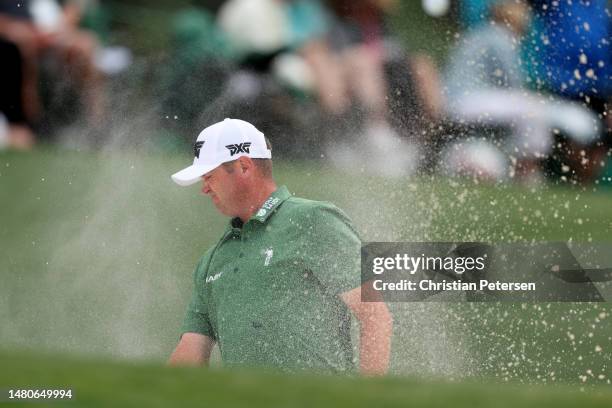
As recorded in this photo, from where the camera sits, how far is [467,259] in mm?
6137

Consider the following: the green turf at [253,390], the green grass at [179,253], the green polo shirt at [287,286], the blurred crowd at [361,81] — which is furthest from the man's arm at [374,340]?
the blurred crowd at [361,81]

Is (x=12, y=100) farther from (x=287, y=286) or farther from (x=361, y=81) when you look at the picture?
(x=287, y=286)

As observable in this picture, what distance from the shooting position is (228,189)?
484cm

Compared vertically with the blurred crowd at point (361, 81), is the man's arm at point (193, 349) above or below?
below

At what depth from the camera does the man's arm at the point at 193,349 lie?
4.86 m

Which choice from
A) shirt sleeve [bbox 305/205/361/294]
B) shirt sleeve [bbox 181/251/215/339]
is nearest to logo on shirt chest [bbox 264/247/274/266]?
shirt sleeve [bbox 305/205/361/294]

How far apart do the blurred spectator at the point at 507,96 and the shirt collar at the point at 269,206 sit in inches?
167

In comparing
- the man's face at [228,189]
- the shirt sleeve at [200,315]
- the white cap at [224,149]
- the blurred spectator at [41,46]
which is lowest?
the shirt sleeve at [200,315]

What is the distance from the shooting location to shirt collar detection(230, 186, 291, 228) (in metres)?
4.74

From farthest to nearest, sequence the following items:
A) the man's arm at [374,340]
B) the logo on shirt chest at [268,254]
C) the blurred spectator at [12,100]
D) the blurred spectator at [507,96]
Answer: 1. the blurred spectator at [12,100]
2. the blurred spectator at [507,96]
3. the logo on shirt chest at [268,254]
4. the man's arm at [374,340]

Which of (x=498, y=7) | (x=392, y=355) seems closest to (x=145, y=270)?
(x=392, y=355)

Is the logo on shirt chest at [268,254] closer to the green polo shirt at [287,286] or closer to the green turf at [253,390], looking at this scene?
the green polo shirt at [287,286]

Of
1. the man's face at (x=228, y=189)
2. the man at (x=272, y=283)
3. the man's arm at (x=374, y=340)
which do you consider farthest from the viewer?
the man's face at (x=228, y=189)

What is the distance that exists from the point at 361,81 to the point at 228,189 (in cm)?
493
